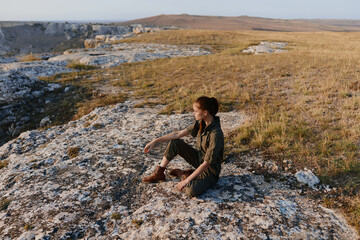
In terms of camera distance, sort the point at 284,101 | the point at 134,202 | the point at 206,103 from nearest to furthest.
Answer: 1. the point at 206,103
2. the point at 134,202
3. the point at 284,101

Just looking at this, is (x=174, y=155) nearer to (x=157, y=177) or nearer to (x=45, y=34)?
(x=157, y=177)

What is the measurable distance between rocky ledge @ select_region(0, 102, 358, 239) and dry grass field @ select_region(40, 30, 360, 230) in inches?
30.0

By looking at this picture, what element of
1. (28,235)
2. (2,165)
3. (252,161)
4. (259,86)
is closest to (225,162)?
(252,161)

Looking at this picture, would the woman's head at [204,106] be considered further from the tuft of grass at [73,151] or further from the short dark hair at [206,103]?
the tuft of grass at [73,151]

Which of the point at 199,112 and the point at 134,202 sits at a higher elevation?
the point at 199,112

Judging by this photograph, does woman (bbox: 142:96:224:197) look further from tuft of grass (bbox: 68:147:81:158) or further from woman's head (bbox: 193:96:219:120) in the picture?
tuft of grass (bbox: 68:147:81:158)

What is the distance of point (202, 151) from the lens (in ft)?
14.9

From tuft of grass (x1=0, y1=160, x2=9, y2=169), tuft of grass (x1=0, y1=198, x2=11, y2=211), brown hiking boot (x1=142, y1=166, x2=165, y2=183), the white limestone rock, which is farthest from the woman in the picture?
tuft of grass (x1=0, y1=160, x2=9, y2=169)

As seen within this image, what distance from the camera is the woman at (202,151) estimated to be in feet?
13.0

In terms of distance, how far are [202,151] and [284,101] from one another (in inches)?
244

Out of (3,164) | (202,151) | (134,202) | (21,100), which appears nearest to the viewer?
(134,202)

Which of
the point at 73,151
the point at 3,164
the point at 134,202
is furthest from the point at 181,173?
the point at 3,164

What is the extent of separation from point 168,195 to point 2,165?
17.3ft

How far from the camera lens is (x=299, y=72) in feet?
42.8
